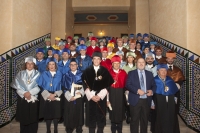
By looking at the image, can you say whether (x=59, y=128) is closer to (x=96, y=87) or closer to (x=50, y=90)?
(x=50, y=90)

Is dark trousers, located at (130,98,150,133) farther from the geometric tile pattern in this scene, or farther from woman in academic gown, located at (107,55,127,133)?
the geometric tile pattern

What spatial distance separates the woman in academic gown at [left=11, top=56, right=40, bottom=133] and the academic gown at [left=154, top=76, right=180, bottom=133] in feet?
9.42

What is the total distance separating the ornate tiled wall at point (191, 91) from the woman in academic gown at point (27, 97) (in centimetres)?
401

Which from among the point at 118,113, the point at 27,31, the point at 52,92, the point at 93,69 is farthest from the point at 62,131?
the point at 27,31

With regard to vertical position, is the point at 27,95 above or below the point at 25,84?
below

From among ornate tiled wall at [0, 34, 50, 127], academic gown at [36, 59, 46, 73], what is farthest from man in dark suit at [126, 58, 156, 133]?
ornate tiled wall at [0, 34, 50, 127]

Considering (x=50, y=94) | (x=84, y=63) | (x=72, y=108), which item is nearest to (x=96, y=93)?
(x=72, y=108)

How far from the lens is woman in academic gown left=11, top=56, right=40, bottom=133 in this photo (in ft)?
12.7

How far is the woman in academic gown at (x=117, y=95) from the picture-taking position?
391 cm

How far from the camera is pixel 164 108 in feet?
12.4

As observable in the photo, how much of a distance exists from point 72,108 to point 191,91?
3270mm

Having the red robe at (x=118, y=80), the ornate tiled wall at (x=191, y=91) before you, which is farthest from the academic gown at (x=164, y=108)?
the ornate tiled wall at (x=191, y=91)

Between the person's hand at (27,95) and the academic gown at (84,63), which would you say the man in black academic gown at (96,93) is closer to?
the person's hand at (27,95)

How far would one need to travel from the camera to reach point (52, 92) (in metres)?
3.95
